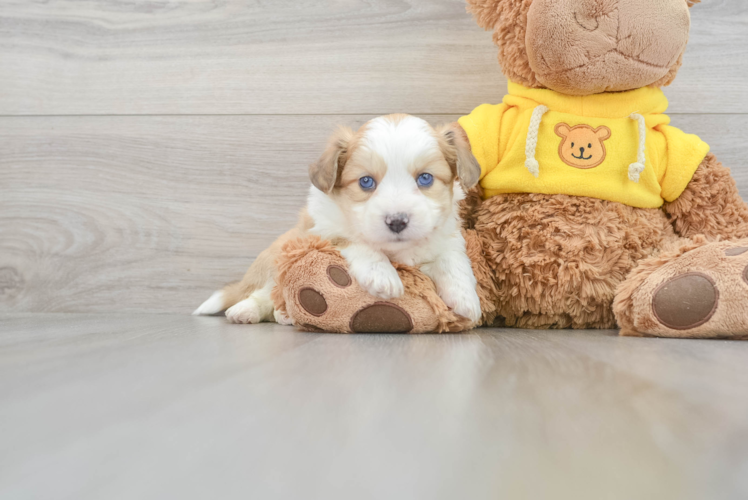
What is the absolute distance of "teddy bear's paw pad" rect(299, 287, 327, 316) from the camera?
1108mm

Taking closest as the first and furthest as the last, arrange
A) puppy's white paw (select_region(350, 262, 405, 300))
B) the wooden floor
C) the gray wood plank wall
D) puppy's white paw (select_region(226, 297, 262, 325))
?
the wooden floor
puppy's white paw (select_region(350, 262, 405, 300))
puppy's white paw (select_region(226, 297, 262, 325))
the gray wood plank wall

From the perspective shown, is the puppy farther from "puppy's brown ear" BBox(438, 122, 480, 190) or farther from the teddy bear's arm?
the teddy bear's arm

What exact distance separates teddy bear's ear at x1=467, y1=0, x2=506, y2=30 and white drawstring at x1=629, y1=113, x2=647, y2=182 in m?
0.39

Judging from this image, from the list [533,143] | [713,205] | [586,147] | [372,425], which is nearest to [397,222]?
[533,143]

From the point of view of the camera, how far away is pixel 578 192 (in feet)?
4.05

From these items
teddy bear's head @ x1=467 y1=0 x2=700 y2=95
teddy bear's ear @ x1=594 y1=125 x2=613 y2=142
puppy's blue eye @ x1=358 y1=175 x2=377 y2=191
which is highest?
teddy bear's head @ x1=467 y1=0 x2=700 y2=95

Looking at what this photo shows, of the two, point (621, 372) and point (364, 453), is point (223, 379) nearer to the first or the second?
point (364, 453)

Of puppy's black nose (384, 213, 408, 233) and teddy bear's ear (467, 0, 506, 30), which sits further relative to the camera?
teddy bear's ear (467, 0, 506, 30)

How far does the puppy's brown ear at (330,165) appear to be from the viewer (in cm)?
117

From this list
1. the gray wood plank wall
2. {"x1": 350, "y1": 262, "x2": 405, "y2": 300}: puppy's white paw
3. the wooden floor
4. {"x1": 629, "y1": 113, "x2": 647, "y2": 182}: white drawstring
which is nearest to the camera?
the wooden floor

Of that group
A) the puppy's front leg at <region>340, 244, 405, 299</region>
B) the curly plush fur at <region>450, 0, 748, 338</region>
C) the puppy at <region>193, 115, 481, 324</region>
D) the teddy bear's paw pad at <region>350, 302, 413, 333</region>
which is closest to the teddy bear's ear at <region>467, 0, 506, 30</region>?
the curly plush fur at <region>450, 0, 748, 338</region>

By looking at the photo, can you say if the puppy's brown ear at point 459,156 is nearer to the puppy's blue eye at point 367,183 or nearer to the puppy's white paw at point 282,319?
the puppy's blue eye at point 367,183

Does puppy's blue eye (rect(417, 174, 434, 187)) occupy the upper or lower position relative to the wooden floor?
upper

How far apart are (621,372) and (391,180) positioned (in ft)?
2.06
